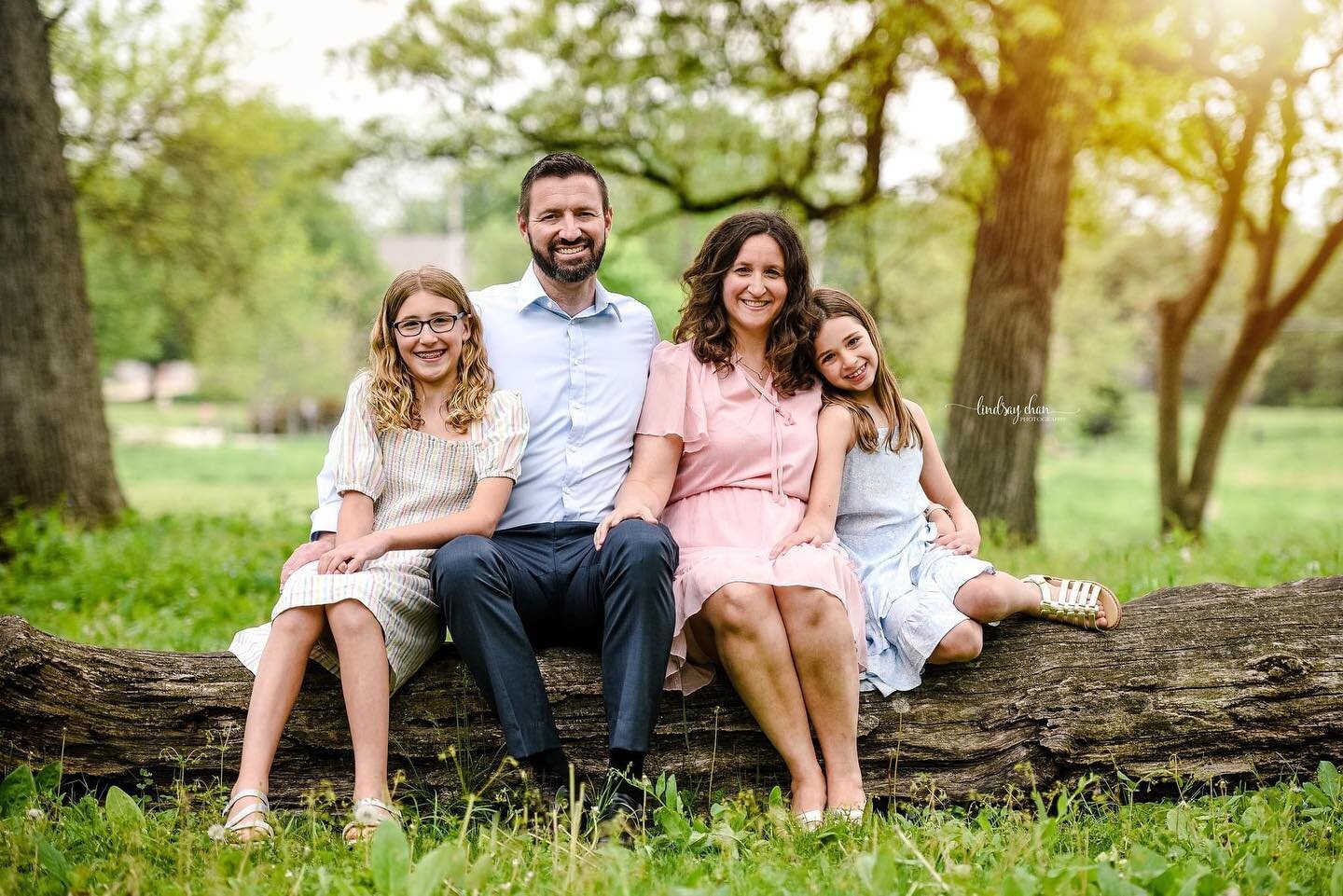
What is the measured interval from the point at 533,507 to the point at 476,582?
0.60 metres

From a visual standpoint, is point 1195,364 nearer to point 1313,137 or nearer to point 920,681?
point 1313,137

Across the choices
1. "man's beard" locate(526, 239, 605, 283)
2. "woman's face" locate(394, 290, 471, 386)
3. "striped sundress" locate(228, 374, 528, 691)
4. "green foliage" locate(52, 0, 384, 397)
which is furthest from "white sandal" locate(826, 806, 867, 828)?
"green foliage" locate(52, 0, 384, 397)

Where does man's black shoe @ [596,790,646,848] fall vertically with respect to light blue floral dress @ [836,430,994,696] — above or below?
below

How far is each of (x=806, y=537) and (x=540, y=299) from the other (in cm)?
124

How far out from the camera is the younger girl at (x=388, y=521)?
115 inches

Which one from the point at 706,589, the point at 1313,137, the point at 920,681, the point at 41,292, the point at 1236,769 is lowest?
the point at 1236,769

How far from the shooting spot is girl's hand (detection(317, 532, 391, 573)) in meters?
3.04

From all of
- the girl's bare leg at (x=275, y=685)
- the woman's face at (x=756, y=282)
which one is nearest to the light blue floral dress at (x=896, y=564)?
the woman's face at (x=756, y=282)

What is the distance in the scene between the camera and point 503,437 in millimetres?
3342

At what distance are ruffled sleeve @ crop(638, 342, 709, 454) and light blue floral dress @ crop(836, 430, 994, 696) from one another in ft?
1.75

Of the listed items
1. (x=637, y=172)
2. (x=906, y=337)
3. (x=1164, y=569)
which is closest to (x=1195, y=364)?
(x=906, y=337)

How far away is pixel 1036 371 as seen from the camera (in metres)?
7.71

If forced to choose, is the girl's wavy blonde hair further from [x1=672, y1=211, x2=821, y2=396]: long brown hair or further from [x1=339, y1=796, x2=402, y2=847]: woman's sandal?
[x1=339, y1=796, x2=402, y2=847]: woman's sandal

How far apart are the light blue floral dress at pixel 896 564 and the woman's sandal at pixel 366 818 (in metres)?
1.43
